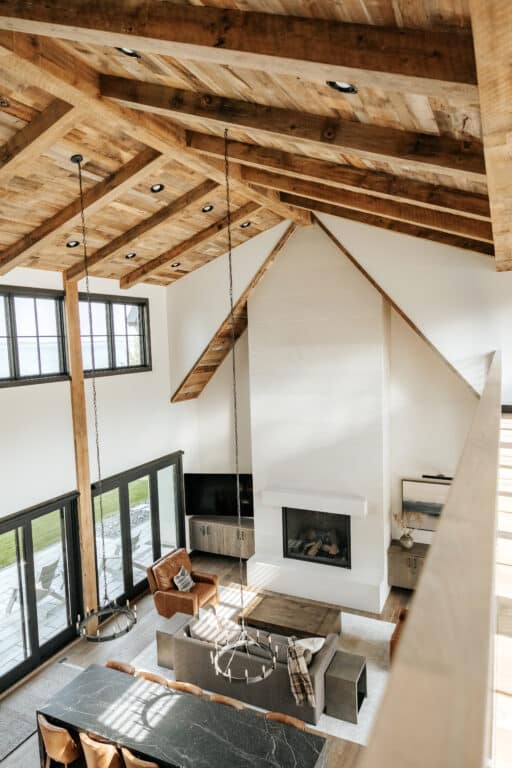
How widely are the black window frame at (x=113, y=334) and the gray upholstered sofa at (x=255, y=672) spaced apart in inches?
148

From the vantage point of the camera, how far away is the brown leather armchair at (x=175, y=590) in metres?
7.74

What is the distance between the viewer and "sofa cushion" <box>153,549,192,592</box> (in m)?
8.03

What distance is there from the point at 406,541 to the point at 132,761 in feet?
17.6

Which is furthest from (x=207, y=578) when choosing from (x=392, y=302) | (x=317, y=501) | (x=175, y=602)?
(x=392, y=302)

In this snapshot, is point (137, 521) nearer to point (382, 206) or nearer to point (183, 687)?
point (183, 687)

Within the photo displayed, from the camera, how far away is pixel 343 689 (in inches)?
225

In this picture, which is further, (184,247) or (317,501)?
(317,501)

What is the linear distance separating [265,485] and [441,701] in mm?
8809

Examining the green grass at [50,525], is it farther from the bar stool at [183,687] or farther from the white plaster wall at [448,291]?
the white plaster wall at [448,291]

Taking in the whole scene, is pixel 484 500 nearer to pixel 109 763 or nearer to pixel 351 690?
pixel 109 763

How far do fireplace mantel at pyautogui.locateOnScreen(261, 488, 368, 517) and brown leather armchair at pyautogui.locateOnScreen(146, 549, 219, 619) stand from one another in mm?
1539

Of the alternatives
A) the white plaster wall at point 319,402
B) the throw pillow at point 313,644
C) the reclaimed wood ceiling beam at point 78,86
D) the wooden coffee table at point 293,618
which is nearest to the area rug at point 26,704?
the wooden coffee table at point 293,618

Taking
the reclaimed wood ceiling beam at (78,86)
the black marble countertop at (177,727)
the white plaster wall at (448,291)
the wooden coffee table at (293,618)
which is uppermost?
the reclaimed wood ceiling beam at (78,86)

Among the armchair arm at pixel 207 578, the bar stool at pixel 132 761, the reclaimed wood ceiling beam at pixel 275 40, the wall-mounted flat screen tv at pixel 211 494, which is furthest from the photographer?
the wall-mounted flat screen tv at pixel 211 494
